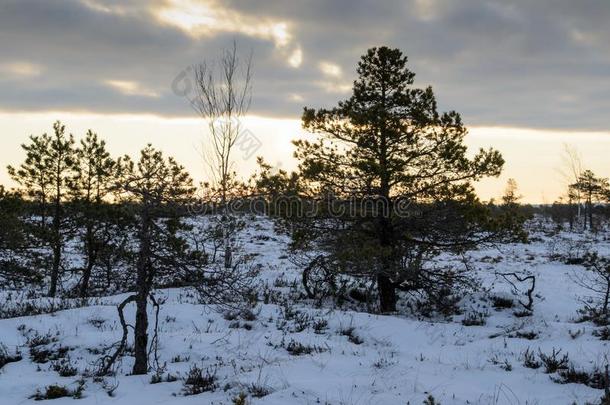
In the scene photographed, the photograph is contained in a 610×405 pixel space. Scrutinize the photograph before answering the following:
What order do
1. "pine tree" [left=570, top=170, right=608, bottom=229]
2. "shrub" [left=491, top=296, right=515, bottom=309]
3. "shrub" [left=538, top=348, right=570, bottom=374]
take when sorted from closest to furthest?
1. "shrub" [left=538, top=348, right=570, bottom=374]
2. "shrub" [left=491, top=296, right=515, bottom=309]
3. "pine tree" [left=570, top=170, right=608, bottom=229]

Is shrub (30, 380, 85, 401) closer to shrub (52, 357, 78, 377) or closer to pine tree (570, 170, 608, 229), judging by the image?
shrub (52, 357, 78, 377)

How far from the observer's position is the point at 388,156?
39.7 ft

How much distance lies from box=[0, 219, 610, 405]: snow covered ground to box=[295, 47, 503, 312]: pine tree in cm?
265

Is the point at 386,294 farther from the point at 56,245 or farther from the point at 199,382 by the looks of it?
the point at 56,245

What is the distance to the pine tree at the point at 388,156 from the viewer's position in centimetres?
1158

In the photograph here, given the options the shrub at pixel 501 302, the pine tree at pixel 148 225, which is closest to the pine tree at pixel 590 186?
the shrub at pixel 501 302

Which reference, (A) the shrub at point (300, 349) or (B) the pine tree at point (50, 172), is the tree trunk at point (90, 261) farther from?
(A) the shrub at point (300, 349)

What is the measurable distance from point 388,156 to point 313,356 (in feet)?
20.5

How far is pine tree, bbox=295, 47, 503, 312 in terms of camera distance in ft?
38.0

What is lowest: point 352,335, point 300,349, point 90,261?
point 352,335

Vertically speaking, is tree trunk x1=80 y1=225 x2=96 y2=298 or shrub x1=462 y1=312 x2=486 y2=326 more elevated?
tree trunk x1=80 y1=225 x2=96 y2=298

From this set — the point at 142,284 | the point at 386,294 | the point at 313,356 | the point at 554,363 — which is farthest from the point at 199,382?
the point at 386,294

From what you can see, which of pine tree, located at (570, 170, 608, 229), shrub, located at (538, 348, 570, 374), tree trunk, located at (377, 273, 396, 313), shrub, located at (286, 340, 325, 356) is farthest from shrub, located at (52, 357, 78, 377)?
pine tree, located at (570, 170, 608, 229)

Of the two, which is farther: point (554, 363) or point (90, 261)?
point (90, 261)
